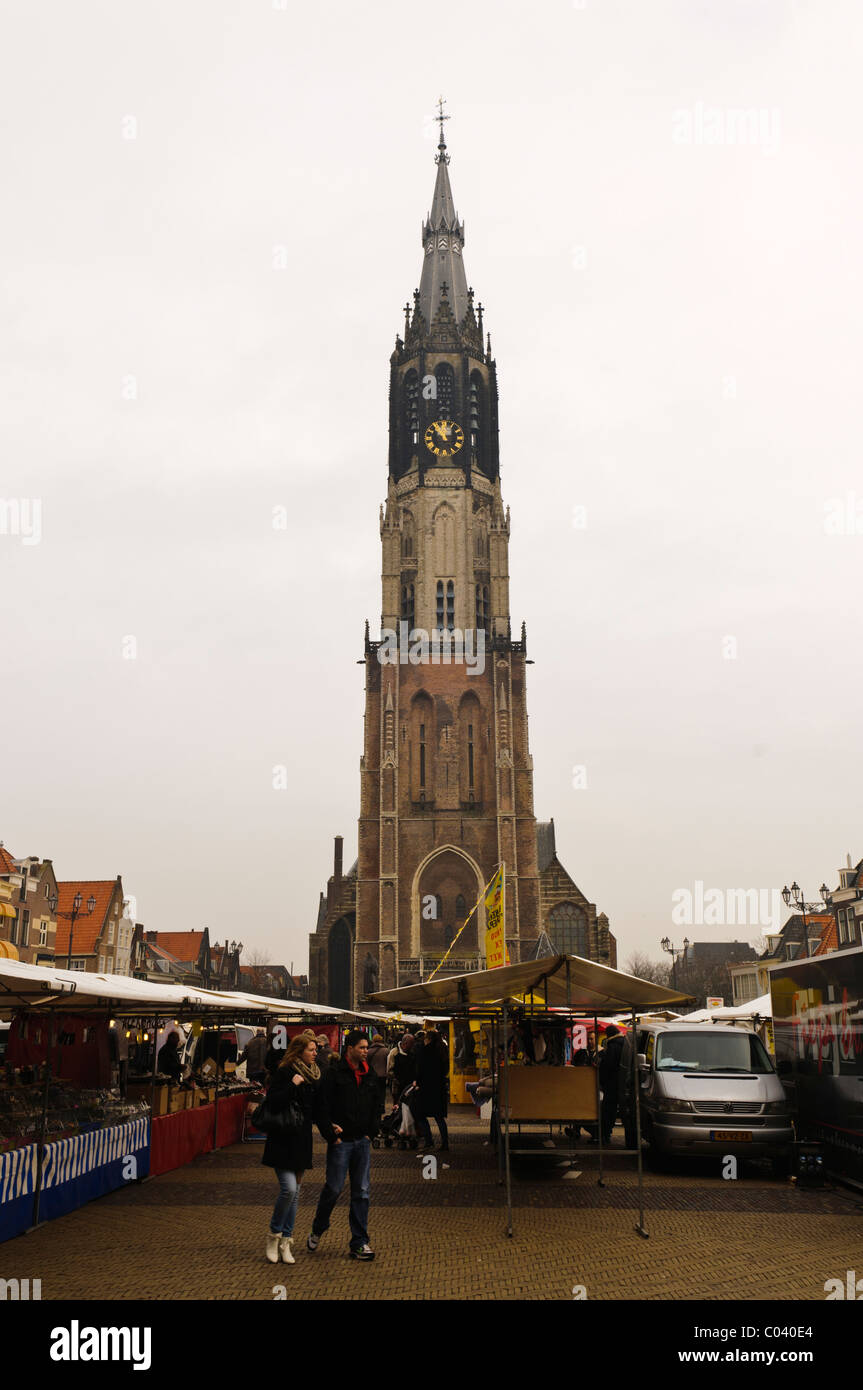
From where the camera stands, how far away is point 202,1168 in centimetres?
1393

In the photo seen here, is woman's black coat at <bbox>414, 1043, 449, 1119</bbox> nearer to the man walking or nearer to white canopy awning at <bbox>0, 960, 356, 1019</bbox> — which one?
white canopy awning at <bbox>0, 960, 356, 1019</bbox>

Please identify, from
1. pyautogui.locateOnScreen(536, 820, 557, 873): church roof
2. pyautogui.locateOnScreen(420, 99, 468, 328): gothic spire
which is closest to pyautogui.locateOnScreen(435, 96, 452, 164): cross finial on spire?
pyautogui.locateOnScreen(420, 99, 468, 328): gothic spire

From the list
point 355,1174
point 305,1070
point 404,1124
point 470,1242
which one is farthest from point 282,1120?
point 404,1124

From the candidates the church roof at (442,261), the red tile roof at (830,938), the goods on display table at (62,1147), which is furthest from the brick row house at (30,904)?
the church roof at (442,261)

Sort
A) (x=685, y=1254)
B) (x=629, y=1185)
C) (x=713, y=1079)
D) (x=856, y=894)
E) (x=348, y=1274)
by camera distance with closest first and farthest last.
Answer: (x=348, y=1274) < (x=685, y=1254) < (x=629, y=1185) < (x=713, y=1079) < (x=856, y=894)

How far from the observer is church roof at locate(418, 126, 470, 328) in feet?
237

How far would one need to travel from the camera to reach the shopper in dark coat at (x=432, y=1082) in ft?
49.5

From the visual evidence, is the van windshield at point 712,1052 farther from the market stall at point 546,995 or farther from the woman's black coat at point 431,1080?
the woman's black coat at point 431,1080

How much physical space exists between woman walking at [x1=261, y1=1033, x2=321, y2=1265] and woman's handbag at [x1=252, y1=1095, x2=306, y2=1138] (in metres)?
0.02

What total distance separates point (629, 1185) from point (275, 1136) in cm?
600

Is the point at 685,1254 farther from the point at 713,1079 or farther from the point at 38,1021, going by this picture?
the point at 38,1021

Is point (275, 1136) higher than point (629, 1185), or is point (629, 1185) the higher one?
point (275, 1136)
